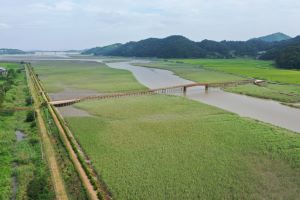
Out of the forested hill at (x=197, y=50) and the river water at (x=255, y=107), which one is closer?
the river water at (x=255, y=107)

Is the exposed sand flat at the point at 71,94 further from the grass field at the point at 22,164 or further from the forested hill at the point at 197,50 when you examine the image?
the forested hill at the point at 197,50

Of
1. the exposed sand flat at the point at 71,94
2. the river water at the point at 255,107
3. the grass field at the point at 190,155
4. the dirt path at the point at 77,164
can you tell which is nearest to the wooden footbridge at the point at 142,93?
the river water at the point at 255,107

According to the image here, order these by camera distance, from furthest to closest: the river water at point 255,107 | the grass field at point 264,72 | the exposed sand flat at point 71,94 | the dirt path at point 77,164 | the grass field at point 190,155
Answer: the grass field at point 264,72 → the exposed sand flat at point 71,94 → the river water at point 255,107 → the grass field at point 190,155 → the dirt path at point 77,164

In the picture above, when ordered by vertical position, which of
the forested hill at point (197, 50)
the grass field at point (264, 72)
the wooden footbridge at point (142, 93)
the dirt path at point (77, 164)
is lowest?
the dirt path at point (77, 164)

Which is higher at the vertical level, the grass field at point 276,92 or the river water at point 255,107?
the grass field at point 276,92

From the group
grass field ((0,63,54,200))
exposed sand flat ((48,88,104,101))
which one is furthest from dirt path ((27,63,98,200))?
exposed sand flat ((48,88,104,101))

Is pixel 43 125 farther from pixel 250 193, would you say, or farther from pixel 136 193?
pixel 250 193

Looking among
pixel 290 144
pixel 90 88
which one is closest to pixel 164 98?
pixel 90 88
